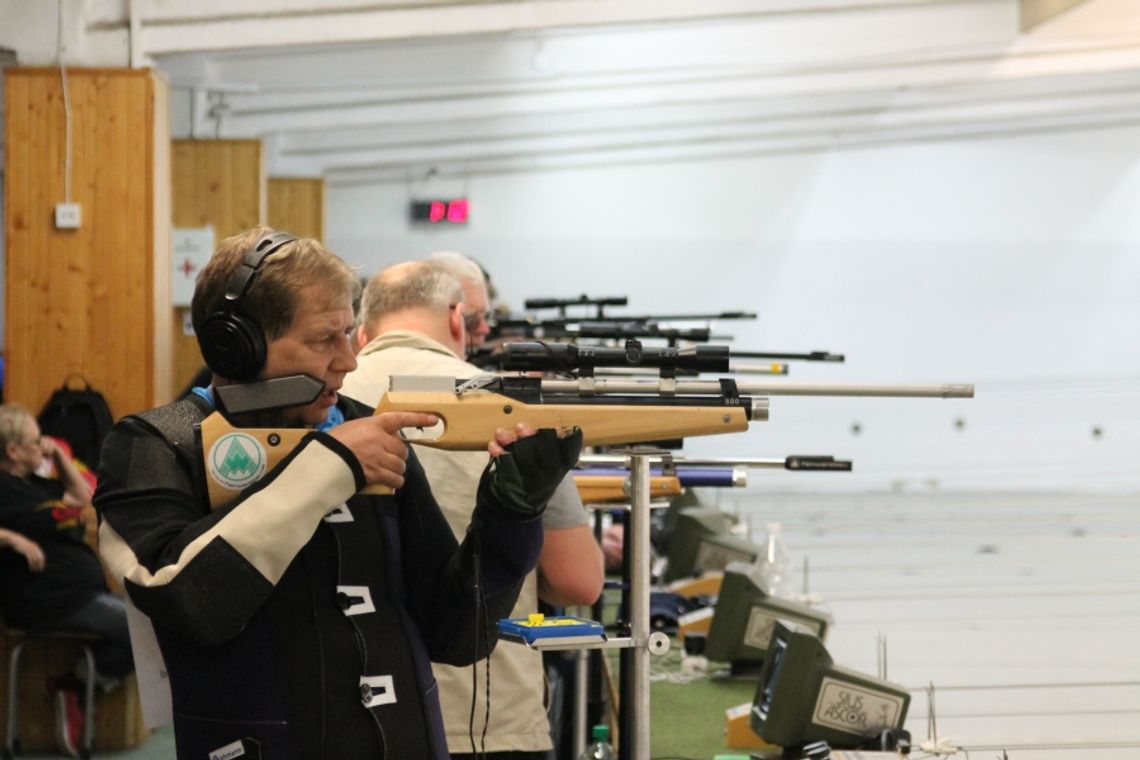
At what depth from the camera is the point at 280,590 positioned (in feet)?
5.32

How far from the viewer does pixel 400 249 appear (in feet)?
44.4

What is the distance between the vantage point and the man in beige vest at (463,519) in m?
2.60

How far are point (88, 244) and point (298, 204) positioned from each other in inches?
237

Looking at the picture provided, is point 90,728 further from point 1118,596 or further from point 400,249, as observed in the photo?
point 400,249

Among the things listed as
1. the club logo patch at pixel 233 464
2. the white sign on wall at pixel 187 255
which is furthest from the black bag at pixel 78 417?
the club logo patch at pixel 233 464

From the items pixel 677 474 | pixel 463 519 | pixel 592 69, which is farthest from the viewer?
pixel 592 69

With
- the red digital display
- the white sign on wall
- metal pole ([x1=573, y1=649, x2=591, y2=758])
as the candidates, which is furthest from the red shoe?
the red digital display

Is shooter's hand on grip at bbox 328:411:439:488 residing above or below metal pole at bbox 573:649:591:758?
above

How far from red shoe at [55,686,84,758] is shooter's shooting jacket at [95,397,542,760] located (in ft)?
12.4

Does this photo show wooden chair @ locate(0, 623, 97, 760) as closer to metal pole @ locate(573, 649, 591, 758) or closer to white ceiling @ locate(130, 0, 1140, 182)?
metal pole @ locate(573, 649, 591, 758)

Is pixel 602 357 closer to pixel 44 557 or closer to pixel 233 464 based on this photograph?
pixel 233 464

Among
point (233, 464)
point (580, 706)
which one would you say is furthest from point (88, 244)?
point (233, 464)

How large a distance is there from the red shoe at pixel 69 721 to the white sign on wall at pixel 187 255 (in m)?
3.53

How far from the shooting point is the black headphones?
162 cm
